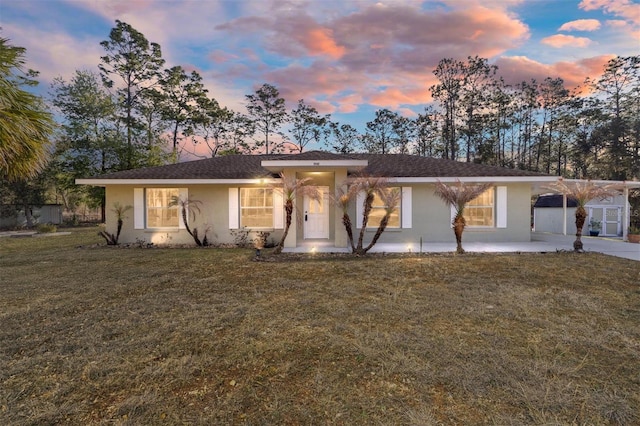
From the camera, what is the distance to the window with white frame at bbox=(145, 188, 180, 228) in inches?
455

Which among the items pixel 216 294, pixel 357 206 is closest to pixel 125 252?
pixel 216 294

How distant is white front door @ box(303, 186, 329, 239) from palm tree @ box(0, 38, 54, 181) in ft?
25.7

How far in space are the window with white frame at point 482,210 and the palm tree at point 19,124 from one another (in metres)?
12.5

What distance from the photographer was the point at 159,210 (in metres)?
11.6

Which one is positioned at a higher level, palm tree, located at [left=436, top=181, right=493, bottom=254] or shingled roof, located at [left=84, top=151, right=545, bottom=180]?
shingled roof, located at [left=84, top=151, right=545, bottom=180]

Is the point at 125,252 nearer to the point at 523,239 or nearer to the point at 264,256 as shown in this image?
the point at 264,256

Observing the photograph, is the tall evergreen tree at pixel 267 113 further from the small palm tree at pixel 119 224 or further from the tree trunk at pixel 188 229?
the tree trunk at pixel 188 229

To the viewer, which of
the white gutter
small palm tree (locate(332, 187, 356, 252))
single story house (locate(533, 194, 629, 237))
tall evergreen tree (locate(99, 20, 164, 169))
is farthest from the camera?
tall evergreen tree (locate(99, 20, 164, 169))

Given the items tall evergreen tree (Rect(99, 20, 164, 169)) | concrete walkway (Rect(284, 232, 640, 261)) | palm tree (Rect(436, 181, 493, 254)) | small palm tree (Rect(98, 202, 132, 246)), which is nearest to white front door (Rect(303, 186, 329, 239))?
concrete walkway (Rect(284, 232, 640, 261))

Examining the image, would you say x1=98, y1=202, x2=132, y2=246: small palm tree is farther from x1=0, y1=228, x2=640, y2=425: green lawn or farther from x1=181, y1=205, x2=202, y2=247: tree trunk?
x1=0, y1=228, x2=640, y2=425: green lawn

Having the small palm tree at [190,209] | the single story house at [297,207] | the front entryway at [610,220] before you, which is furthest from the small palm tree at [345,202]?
the front entryway at [610,220]

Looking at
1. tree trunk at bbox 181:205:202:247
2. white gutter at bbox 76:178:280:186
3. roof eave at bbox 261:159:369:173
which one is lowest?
tree trunk at bbox 181:205:202:247

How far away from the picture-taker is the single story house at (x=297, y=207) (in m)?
11.0

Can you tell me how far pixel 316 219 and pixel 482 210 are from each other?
6.65 metres
